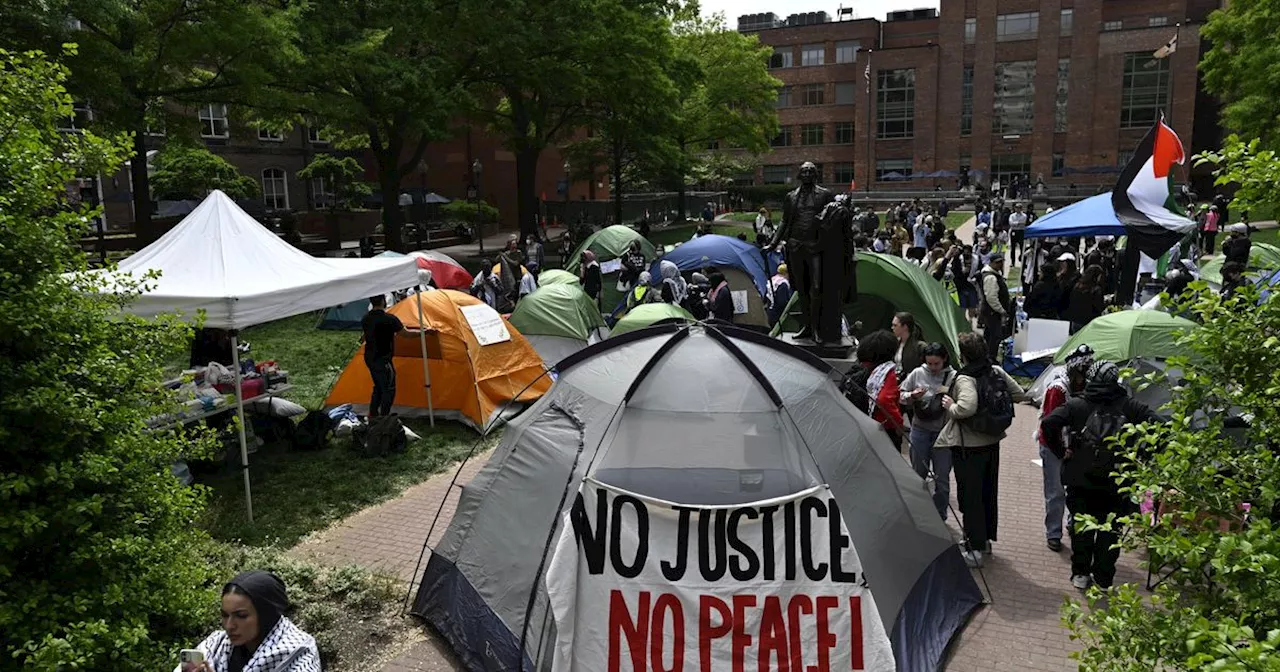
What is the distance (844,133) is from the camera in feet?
223

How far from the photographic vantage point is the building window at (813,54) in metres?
69.2

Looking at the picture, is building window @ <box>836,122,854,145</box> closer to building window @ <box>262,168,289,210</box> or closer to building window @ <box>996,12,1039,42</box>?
building window @ <box>996,12,1039,42</box>

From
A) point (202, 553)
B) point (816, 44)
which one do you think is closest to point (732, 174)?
point (816, 44)

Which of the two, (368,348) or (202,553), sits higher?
(368,348)

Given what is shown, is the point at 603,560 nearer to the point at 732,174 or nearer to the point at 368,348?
the point at 368,348

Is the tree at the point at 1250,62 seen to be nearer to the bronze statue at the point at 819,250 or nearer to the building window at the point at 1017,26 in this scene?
the bronze statue at the point at 819,250

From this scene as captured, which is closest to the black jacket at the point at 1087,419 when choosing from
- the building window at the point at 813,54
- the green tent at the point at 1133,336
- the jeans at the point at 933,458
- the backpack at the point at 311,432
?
the jeans at the point at 933,458

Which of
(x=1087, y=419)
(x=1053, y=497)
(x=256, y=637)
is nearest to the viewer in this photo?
(x=256, y=637)

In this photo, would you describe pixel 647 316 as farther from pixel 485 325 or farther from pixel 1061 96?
pixel 1061 96

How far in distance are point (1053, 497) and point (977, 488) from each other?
36.6 inches

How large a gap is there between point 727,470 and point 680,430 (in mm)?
389

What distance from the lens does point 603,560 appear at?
5.14 m

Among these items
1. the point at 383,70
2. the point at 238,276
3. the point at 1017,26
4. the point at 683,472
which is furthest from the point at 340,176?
the point at 1017,26

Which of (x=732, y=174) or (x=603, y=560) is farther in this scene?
(x=732, y=174)
